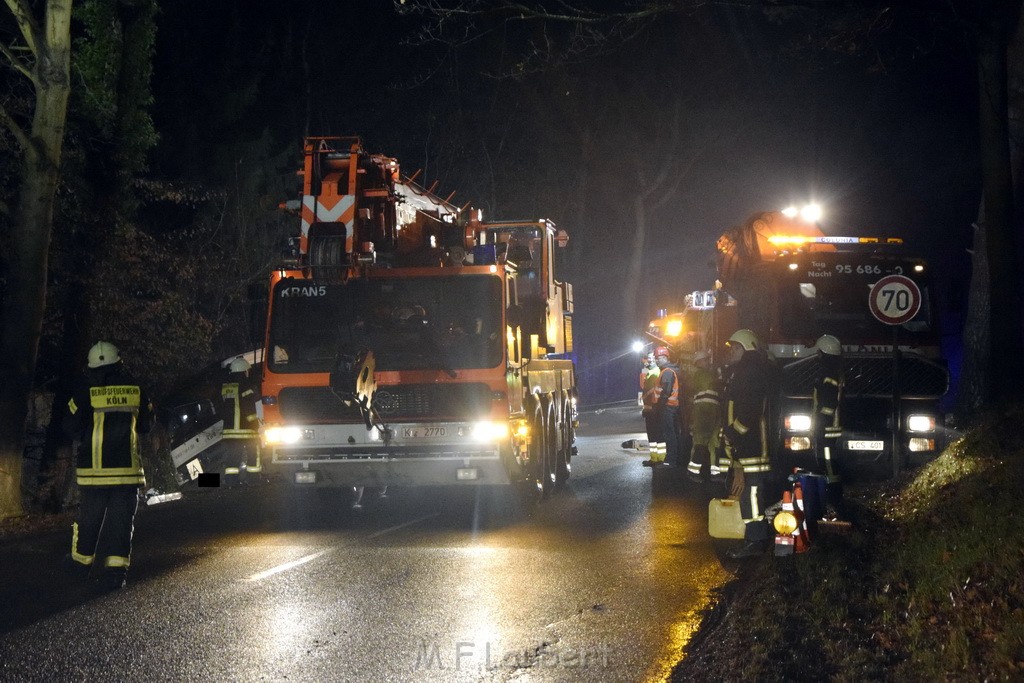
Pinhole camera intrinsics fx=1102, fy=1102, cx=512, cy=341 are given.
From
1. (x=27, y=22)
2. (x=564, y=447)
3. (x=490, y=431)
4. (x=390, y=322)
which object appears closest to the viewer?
(x=490, y=431)

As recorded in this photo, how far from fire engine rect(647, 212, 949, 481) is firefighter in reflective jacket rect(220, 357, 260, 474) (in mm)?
6225

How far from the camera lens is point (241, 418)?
13.3m

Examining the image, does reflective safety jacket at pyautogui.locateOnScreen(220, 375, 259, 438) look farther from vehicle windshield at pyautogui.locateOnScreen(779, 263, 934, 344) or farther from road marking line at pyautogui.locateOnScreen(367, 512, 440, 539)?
vehicle windshield at pyautogui.locateOnScreen(779, 263, 934, 344)

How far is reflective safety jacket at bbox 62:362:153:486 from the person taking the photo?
8.33m

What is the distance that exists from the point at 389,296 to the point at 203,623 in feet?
16.8

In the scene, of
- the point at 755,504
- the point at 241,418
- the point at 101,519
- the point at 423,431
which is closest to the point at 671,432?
the point at 423,431

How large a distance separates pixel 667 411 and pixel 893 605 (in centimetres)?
951

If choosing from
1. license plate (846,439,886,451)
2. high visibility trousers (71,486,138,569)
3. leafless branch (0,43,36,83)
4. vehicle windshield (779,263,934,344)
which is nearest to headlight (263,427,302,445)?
high visibility trousers (71,486,138,569)

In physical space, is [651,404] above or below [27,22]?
below

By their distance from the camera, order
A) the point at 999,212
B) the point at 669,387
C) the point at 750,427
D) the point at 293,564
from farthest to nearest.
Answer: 1. the point at 669,387
2. the point at 999,212
3. the point at 293,564
4. the point at 750,427

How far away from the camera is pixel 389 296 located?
11.5 m

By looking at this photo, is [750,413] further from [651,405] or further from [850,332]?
[651,405]

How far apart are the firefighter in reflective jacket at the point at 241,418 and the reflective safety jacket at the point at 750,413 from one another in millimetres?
6875

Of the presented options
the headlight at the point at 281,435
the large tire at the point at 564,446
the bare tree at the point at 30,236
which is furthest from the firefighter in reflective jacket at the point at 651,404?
the bare tree at the point at 30,236
